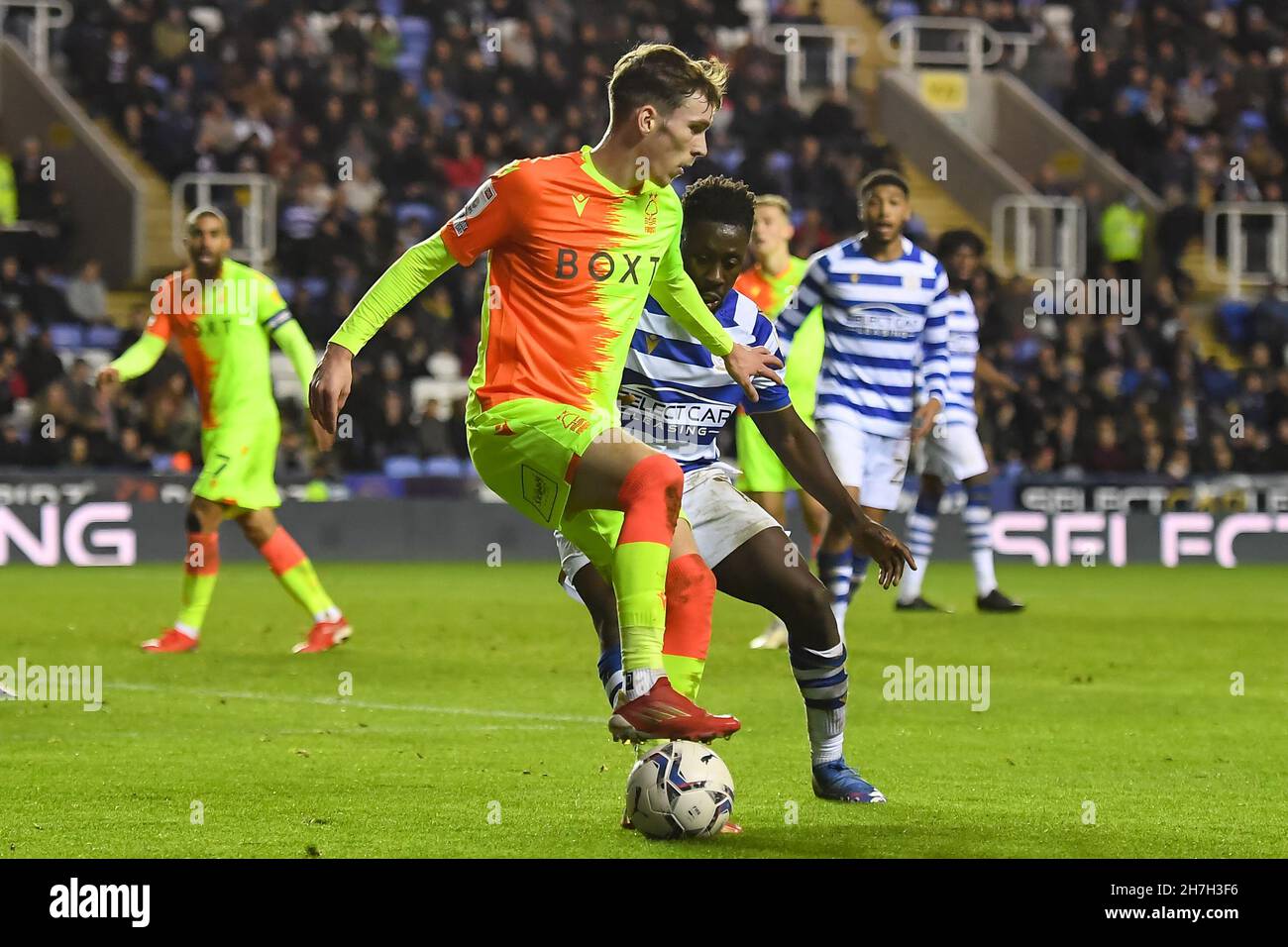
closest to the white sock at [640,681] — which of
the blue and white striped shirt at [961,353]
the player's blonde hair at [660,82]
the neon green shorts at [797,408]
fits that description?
the player's blonde hair at [660,82]

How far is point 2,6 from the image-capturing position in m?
23.5

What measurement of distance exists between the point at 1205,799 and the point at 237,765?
10.4 ft

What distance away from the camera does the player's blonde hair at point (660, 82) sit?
574 centimetres

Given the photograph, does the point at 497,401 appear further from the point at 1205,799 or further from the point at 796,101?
the point at 796,101

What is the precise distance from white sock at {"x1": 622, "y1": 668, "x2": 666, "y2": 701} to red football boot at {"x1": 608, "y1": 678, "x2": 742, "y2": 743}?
59mm

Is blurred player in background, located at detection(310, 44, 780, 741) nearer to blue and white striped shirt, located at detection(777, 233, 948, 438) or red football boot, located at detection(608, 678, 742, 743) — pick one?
red football boot, located at detection(608, 678, 742, 743)

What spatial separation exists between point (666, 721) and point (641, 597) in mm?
394

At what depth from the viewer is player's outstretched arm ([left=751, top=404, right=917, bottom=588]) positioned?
5852mm

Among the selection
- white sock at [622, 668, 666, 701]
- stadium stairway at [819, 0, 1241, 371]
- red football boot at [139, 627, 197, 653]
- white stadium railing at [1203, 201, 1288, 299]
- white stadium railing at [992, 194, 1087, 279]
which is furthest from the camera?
stadium stairway at [819, 0, 1241, 371]

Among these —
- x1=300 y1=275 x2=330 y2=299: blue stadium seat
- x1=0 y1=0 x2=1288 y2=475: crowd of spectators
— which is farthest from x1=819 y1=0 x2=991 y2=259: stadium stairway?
x1=300 y1=275 x2=330 y2=299: blue stadium seat

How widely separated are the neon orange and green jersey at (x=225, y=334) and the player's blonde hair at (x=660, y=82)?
5503 mm

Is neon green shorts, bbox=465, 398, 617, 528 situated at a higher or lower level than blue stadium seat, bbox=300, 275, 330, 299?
lower
